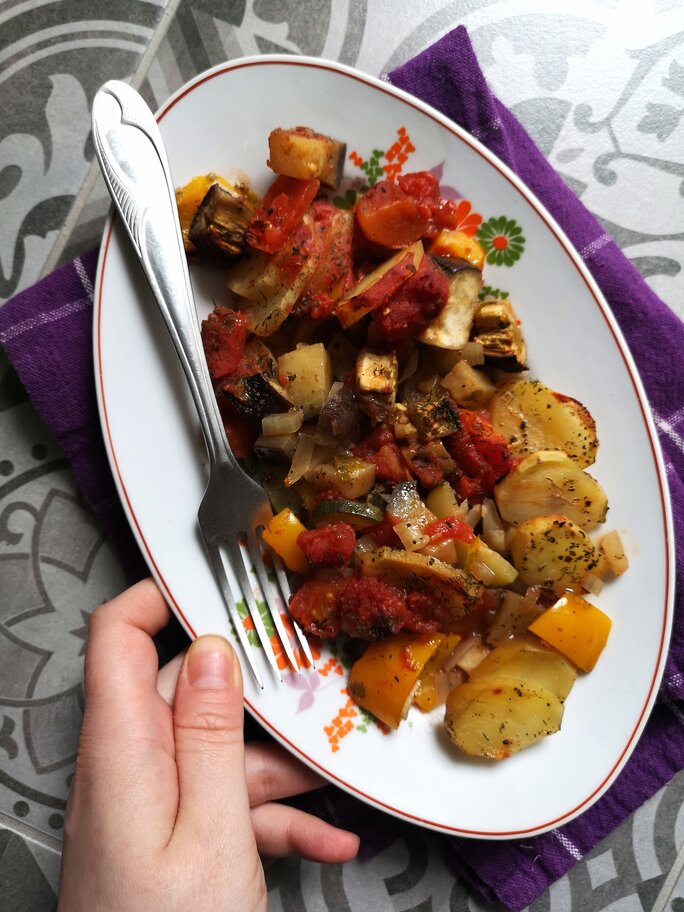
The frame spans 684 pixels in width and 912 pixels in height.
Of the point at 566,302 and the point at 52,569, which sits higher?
the point at 566,302

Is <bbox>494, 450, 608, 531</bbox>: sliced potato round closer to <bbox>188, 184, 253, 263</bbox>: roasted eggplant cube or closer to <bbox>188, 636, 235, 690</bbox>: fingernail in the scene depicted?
<bbox>188, 636, 235, 690</bbox>: fingernail

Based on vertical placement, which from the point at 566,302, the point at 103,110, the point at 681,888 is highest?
the point at 103,110

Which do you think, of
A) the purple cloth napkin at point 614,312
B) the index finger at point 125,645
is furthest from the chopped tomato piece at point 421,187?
the index finger at point 125,645

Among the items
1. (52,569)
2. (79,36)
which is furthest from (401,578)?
(79,36)

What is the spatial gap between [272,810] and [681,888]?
1419 millimetres

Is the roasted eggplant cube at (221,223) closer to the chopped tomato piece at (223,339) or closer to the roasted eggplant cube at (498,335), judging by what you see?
the chopped tomato piece at (223,339)

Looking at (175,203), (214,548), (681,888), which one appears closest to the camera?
(175,203)

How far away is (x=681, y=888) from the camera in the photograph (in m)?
2.32

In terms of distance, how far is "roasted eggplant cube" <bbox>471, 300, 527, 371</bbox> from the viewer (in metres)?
1.96

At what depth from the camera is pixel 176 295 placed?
1.85 m

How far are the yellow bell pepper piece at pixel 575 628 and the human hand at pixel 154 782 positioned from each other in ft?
2.87

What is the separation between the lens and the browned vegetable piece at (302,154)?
6.02ft

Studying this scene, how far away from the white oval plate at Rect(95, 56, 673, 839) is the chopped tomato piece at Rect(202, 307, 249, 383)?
→ 118mm

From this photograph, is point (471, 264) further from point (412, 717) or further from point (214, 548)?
point (412, 717)
